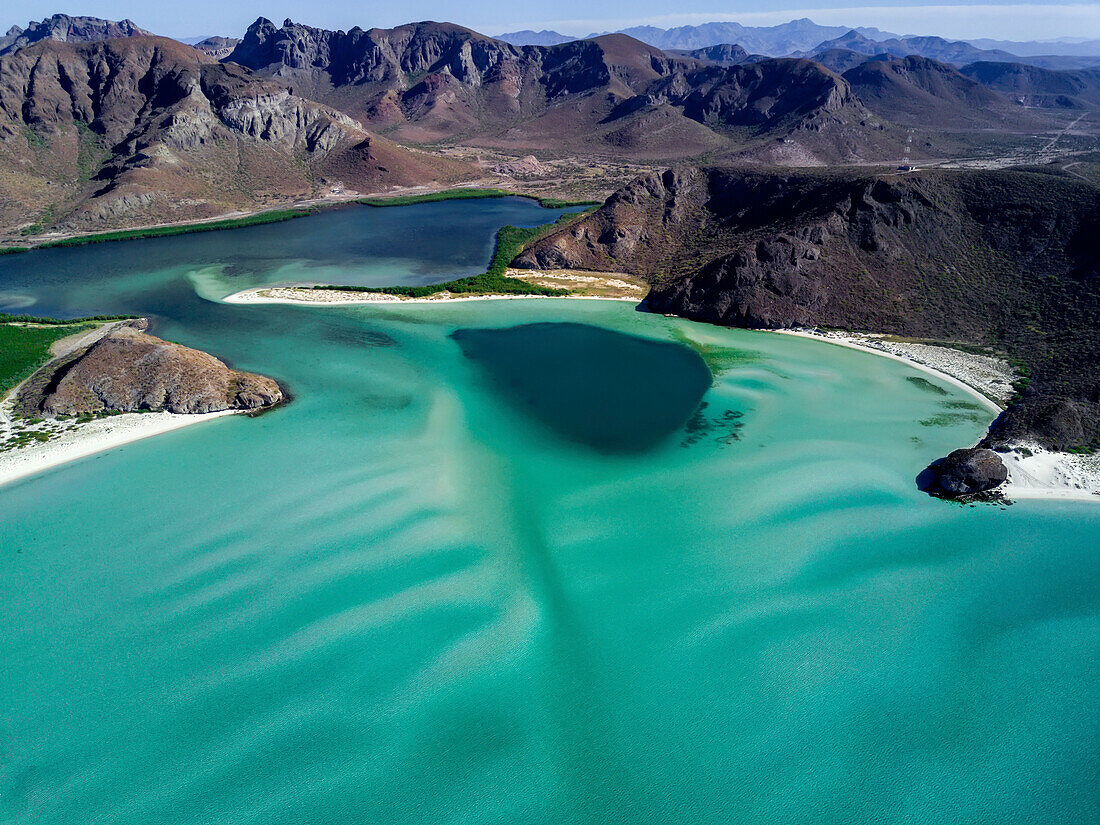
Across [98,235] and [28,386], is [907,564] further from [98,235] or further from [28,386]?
[98,235]

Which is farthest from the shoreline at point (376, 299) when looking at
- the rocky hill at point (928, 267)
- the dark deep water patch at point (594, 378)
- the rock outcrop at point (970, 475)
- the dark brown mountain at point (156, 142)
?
the dark brown mountain at point (156, 142)

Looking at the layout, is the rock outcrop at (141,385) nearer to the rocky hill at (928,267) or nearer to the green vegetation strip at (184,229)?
the rocky hill at (928,267)

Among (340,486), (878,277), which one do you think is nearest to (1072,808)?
(340,486)

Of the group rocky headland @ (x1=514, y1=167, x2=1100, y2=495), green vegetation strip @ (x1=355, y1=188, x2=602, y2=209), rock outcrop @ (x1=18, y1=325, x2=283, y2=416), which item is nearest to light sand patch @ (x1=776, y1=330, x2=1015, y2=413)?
rocky headland @ (x1=514, y1=167, x2=1100, y2=495)

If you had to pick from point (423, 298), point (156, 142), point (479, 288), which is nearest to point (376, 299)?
point (423, 298)

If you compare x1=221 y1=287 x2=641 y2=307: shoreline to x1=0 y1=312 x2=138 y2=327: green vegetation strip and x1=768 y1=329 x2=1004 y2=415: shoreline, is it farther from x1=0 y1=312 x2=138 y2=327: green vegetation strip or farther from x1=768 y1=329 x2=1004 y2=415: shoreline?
x1=768 y1=329 x2=1004 y2=415: shoreline

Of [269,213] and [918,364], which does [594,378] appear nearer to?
[918,364]

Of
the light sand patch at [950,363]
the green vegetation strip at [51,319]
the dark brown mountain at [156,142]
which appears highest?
the dark brown mountain at [156,142]
